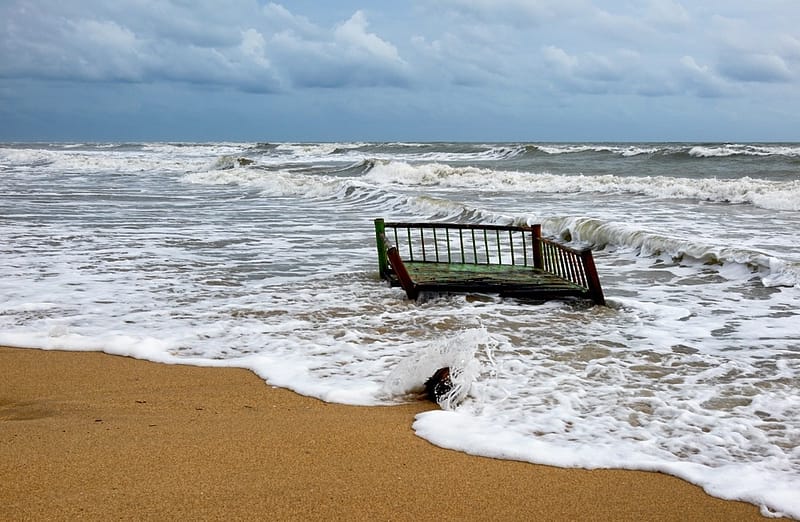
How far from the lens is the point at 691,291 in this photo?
7746mm

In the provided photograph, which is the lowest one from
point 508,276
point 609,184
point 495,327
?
point 495,327

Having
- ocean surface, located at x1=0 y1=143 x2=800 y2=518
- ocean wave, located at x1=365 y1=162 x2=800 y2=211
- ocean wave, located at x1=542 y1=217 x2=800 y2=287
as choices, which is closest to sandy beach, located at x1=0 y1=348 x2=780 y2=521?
ocean surface, located at x1=0 y1=143 x2=800 y2=518

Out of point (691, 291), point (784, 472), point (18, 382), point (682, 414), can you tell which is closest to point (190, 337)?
point (18, 382)

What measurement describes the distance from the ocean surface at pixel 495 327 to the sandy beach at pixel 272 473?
23cm

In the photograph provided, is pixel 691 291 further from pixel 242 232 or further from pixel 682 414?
pixel 242 232

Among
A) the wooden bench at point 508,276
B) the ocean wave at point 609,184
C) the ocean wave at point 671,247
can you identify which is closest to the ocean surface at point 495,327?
the ocean wave at point 671,247

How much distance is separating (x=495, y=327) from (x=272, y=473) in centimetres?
333

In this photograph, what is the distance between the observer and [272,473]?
3043mm

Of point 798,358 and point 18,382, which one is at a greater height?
point 18,382

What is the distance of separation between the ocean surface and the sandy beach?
23cm

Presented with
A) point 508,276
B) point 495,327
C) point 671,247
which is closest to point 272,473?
point 495,327

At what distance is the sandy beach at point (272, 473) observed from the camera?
2.73 m

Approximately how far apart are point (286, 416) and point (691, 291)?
17.5 feet

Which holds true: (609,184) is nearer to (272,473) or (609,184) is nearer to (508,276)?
(508,276)
